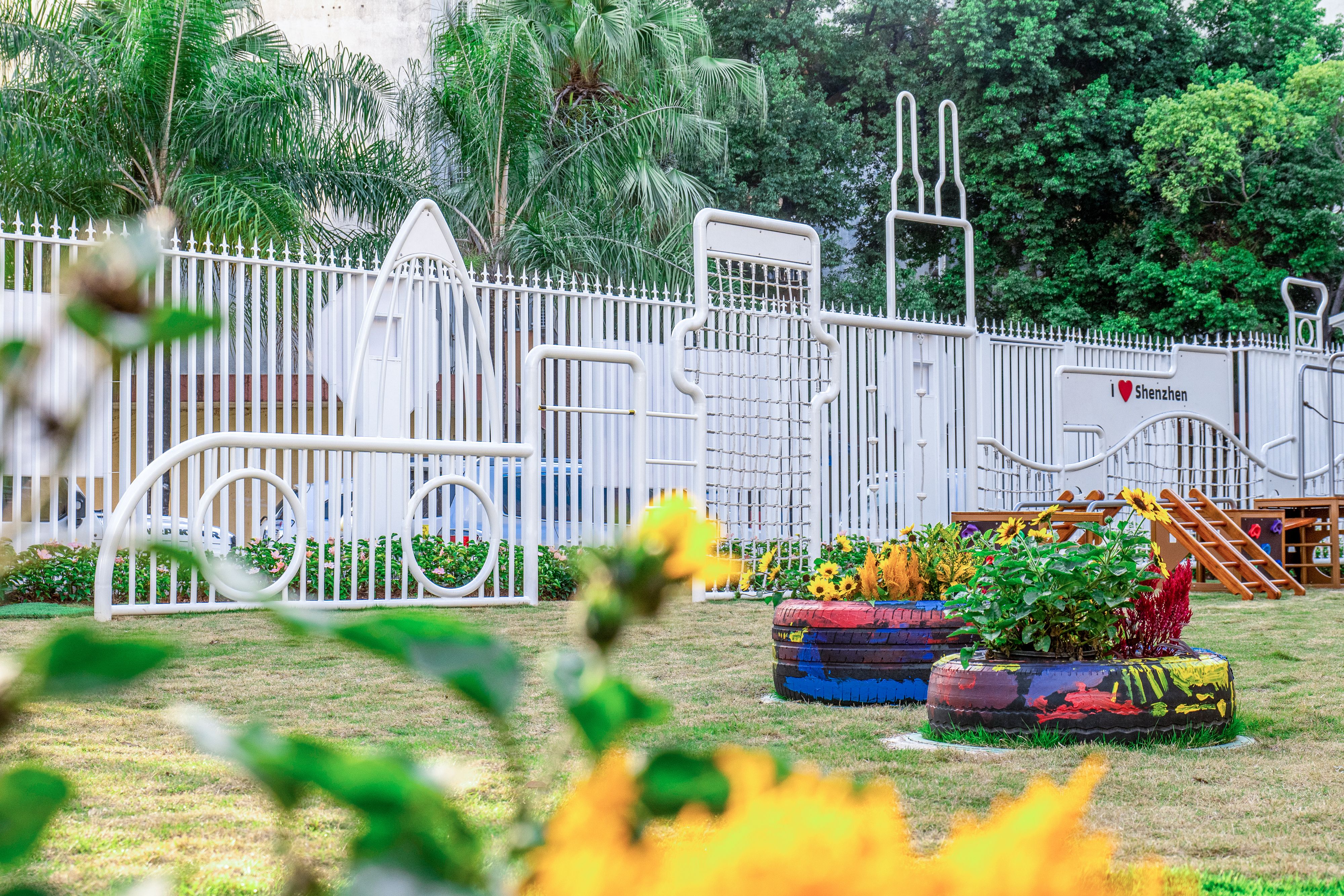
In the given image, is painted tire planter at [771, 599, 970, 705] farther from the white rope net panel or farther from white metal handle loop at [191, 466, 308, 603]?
the white rope net panel

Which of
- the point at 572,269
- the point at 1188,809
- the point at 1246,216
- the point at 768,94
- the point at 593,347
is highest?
the point at 768,94

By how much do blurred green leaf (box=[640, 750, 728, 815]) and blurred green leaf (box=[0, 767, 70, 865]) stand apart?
228 millimetres

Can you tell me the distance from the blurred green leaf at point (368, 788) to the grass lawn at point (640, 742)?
0.51ft

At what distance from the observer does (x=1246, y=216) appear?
24.5 metres

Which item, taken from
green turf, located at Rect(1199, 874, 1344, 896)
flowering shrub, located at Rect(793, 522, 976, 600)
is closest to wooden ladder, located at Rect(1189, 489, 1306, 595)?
flowering shrub, located at Rect(793, 522, 976, 600)

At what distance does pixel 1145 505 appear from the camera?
752 centimetres

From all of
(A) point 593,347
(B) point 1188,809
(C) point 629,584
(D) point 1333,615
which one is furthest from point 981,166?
(C) point 629,584

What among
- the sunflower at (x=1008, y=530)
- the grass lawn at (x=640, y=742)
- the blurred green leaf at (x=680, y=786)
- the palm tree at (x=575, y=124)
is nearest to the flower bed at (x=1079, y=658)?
the grass lawn at (x=640, y=742)

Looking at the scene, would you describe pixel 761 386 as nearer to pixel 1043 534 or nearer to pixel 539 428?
pixel 539 428

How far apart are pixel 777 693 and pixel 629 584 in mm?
5271

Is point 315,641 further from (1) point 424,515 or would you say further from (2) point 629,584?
(2) point 629,584

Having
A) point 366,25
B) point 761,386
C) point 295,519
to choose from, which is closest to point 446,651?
point 295,519

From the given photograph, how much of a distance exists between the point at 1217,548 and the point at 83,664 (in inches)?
498

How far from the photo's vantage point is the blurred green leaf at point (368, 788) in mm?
465
